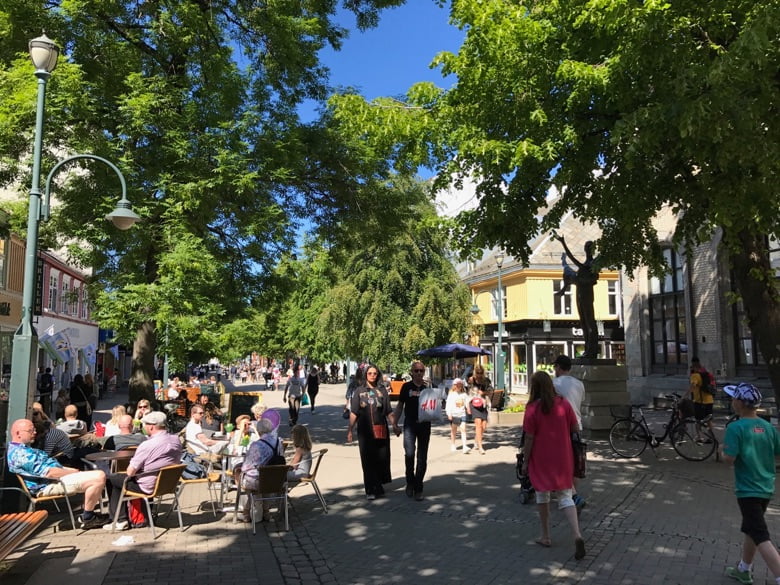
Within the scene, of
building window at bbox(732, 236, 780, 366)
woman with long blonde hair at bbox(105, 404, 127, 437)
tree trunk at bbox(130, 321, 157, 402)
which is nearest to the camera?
woman with long blonde hair at bbox(105, 404, 127, 437)

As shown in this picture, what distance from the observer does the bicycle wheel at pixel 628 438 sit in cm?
1119

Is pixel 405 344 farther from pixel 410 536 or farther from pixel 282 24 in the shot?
pixel 410 536

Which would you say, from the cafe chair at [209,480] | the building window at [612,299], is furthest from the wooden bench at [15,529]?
the building window at [612,299]

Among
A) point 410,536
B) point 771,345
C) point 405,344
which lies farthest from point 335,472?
point 405,344

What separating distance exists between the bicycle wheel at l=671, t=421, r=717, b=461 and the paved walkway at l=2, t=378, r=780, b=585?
5.00 ft

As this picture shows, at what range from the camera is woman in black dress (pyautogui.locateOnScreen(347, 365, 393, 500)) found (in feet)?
Result: 27.2

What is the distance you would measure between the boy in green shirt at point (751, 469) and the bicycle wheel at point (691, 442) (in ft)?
20.7

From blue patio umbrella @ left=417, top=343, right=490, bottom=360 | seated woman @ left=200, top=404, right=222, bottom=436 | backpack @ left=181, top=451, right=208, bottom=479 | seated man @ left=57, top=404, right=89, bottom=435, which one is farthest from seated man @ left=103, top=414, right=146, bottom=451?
blue patio umbrella @ left=417, top=343, right=490, bottom=360

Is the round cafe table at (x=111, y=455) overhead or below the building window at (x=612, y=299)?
below

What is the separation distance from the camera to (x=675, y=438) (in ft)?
36.5

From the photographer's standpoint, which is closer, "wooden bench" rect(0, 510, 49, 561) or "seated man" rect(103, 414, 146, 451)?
"wooden bench" rect(0, 510, 49, 561)

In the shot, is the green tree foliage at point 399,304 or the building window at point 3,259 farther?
the green tree foliage at point 399,304

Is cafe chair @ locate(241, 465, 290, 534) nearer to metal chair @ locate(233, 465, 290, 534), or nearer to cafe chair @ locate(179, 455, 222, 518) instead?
metal chair @ locate(233, 465, 290, 534)

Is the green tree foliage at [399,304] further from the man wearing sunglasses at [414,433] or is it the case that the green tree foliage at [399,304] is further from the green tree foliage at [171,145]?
the man wearing sunglasses at [414,433]
